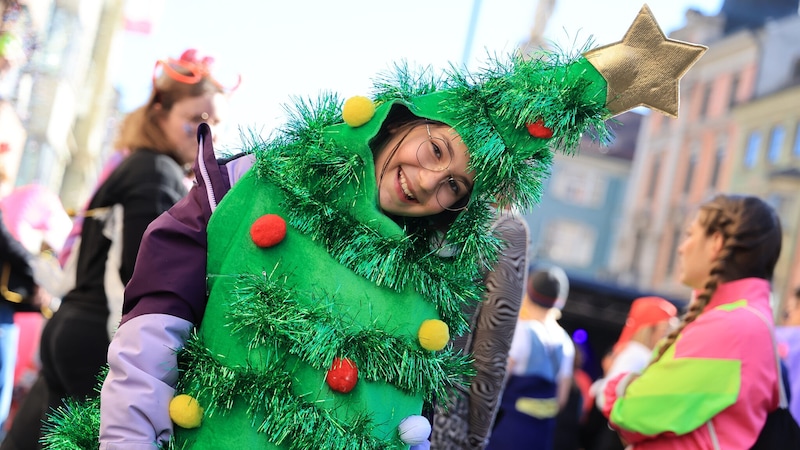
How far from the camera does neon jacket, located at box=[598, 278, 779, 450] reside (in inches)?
125

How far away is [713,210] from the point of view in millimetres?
3658

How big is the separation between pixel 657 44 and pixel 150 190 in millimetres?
1876

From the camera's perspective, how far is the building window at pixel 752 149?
36719mm

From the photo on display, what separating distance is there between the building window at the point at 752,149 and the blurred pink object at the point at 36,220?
3484cm

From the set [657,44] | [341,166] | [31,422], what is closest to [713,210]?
[657,44]

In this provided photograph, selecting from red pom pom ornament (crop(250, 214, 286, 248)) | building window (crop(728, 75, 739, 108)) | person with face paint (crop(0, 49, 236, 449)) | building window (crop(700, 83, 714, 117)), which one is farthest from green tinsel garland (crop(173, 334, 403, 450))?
building window (crop(700, 83, 714, 117))

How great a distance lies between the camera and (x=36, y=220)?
5531mm

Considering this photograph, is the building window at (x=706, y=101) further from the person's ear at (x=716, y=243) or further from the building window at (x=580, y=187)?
the person's ear at (x=716, y=243)

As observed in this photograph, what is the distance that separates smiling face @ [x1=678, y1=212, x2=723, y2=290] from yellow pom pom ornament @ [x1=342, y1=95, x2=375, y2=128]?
1.85m

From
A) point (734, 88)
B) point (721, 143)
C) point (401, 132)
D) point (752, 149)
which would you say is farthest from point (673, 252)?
point (401, 132)

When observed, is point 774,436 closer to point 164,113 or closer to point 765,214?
point 765,214

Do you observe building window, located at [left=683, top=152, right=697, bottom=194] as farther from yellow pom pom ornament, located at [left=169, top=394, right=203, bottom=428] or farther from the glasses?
yellow pom pom ornament, located at [left=169, top=394, right=203, bottom=428]

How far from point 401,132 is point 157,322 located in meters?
0.77

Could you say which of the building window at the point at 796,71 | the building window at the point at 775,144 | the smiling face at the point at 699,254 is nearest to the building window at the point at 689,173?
the building window at the point at 775,144
